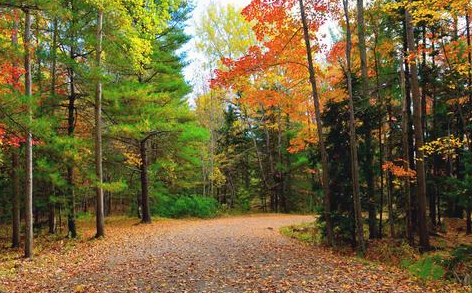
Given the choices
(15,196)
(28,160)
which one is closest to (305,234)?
(28,160)

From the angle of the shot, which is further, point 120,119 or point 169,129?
point 169,129

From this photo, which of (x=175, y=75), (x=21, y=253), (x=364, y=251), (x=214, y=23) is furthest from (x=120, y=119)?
(x=214, y=23)

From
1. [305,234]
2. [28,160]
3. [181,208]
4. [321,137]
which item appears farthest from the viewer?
[181,208]

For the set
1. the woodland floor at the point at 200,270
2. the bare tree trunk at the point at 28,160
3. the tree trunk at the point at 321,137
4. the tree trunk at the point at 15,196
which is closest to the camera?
the woodland floor at the point at 200,270

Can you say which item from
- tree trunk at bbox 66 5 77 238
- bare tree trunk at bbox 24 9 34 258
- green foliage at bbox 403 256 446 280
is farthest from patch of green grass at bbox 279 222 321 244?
bare tree trunk at bbox 24 9 34 258

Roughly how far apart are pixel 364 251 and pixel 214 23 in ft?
68.4

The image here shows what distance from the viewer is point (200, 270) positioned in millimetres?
7848

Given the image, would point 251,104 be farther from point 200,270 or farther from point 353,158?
point 200,270

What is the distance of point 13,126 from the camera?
7.75 meters

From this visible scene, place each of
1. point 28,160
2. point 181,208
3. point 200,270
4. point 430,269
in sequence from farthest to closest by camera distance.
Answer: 1. point 181,208
2. point 28,160
3. point 200,270
4. point 430,269

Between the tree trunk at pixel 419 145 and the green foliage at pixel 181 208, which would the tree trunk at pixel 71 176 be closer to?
the green foliage at pixel 181 208

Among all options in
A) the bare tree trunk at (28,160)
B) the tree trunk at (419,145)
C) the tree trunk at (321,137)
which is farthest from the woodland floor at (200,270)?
the tree trunk at (419,145)

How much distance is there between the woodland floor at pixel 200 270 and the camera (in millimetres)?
6629

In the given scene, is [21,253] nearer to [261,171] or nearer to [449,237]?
[449,237]
